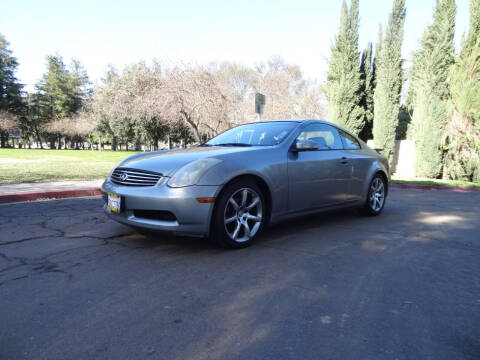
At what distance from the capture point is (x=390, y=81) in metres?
15.2

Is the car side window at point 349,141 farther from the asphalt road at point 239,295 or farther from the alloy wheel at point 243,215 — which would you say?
the alloy wheel at point 243,215

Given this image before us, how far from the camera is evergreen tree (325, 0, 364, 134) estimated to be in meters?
16.1

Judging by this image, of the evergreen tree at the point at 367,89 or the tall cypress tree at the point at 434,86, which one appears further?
the evergreen tree at the point at 367,89

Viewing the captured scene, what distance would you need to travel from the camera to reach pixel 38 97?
2446 inches

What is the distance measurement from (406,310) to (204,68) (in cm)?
2505

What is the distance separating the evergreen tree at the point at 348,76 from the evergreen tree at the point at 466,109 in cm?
402

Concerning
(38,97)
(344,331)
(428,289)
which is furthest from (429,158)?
(38,97)

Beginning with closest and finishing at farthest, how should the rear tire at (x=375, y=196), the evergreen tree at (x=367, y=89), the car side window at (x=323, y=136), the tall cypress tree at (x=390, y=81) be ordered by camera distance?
the car side window at (x=323, y=136) < the rear tire at (x=375, y=196) < the tall cypress tree at (x=390, y=81) < the evergreen tree at (x=367, y=89)

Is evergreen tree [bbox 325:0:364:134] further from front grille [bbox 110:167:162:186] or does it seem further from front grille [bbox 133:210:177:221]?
front grille [bbox 133:210:177:221]

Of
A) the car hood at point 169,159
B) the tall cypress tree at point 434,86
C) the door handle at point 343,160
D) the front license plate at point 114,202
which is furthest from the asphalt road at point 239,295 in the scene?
the tall cypress tree at point 434,86

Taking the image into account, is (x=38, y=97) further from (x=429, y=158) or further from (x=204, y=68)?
(x=429, y=158)

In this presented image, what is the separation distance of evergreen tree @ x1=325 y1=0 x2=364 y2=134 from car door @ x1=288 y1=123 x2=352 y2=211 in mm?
11745

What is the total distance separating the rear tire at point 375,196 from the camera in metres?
5.62

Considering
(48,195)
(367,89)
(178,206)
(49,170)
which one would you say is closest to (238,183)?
(178,206)
